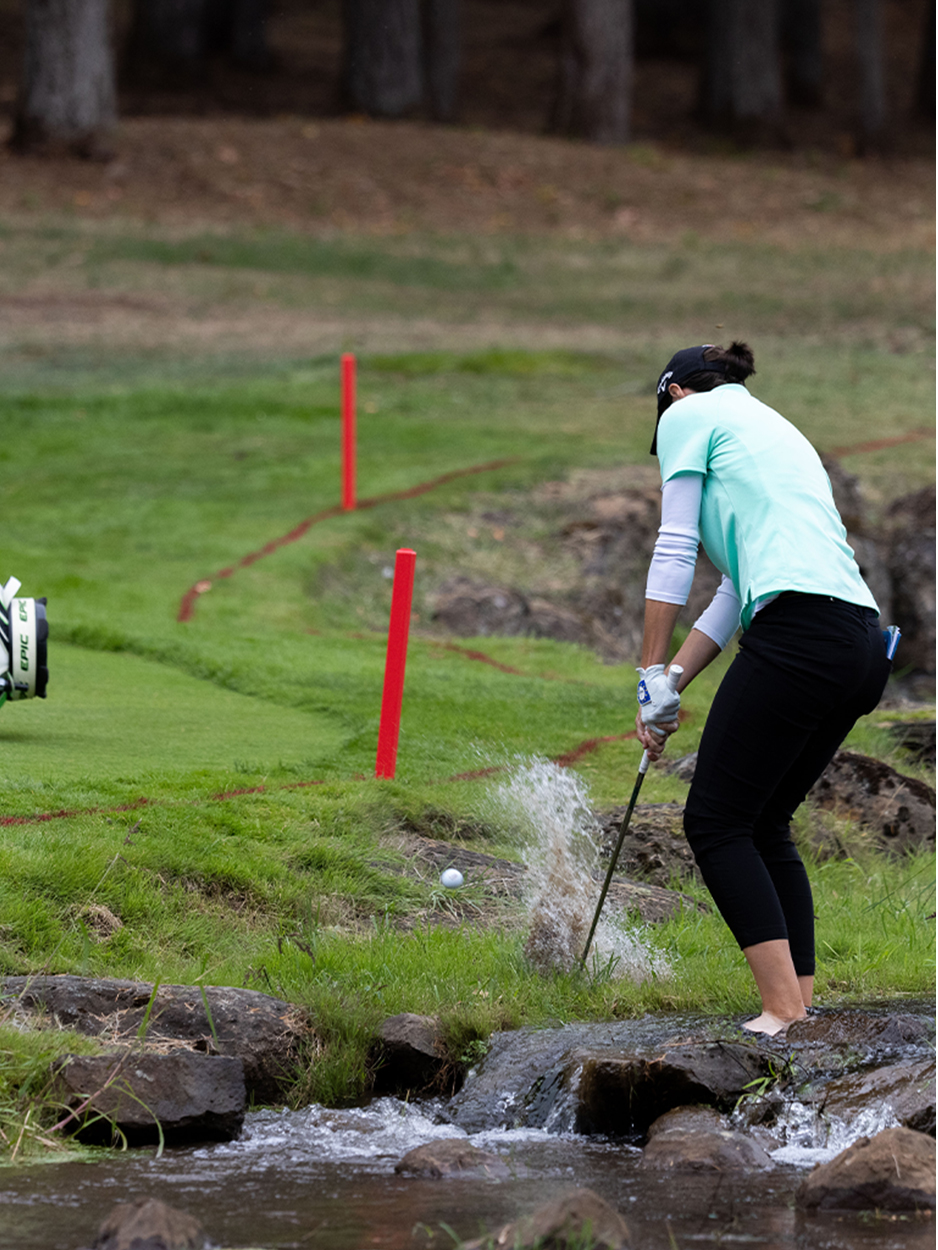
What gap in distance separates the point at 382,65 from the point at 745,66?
328 inches

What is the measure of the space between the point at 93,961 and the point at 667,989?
2.06 metres

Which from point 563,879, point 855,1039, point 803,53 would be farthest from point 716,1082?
point 803,53

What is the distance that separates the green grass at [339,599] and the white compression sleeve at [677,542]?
1.64 m

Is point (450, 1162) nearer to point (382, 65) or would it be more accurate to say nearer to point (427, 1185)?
point (427, 1185)

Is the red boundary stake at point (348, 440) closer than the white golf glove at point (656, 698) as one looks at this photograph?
No

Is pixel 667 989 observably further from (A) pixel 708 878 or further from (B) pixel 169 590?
(B) pixel 169 590

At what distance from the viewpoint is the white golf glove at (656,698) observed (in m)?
5.09

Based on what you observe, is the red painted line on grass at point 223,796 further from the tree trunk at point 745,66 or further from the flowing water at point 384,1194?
the tree trunk at point 745,66

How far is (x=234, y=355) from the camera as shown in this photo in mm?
22703

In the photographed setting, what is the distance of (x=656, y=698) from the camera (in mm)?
5098

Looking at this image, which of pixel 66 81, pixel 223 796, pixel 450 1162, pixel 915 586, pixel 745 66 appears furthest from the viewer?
pixel 745 66

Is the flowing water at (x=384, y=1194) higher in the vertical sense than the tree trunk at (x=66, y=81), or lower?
lower

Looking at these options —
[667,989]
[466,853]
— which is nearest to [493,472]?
[466,853]

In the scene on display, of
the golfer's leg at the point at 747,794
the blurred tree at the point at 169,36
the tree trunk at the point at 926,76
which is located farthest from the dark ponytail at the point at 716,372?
the tree trunk at the point at 926,76
